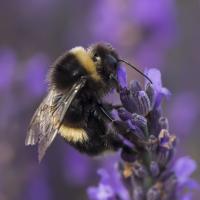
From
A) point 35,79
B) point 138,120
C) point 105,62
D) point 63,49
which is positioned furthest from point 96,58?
point 63,49

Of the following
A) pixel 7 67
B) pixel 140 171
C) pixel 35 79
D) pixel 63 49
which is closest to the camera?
pixel 140 171

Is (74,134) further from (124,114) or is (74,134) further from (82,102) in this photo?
(124,114)

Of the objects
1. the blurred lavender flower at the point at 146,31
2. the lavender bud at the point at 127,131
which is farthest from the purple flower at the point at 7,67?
the lavender bud at the point at 127,131

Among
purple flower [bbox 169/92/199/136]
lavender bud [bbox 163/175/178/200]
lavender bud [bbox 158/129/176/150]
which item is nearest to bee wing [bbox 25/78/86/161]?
lavender bud [bbox 158/129/176/150]

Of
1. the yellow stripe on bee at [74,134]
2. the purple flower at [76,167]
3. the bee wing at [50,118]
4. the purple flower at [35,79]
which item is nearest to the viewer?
the bee wing at [50,118]

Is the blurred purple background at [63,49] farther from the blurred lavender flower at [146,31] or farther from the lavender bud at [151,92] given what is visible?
the lavender bud at [151,92]

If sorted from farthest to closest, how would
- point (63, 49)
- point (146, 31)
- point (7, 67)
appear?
point (63, 49)
point (146, 31)
point (7, 67)
